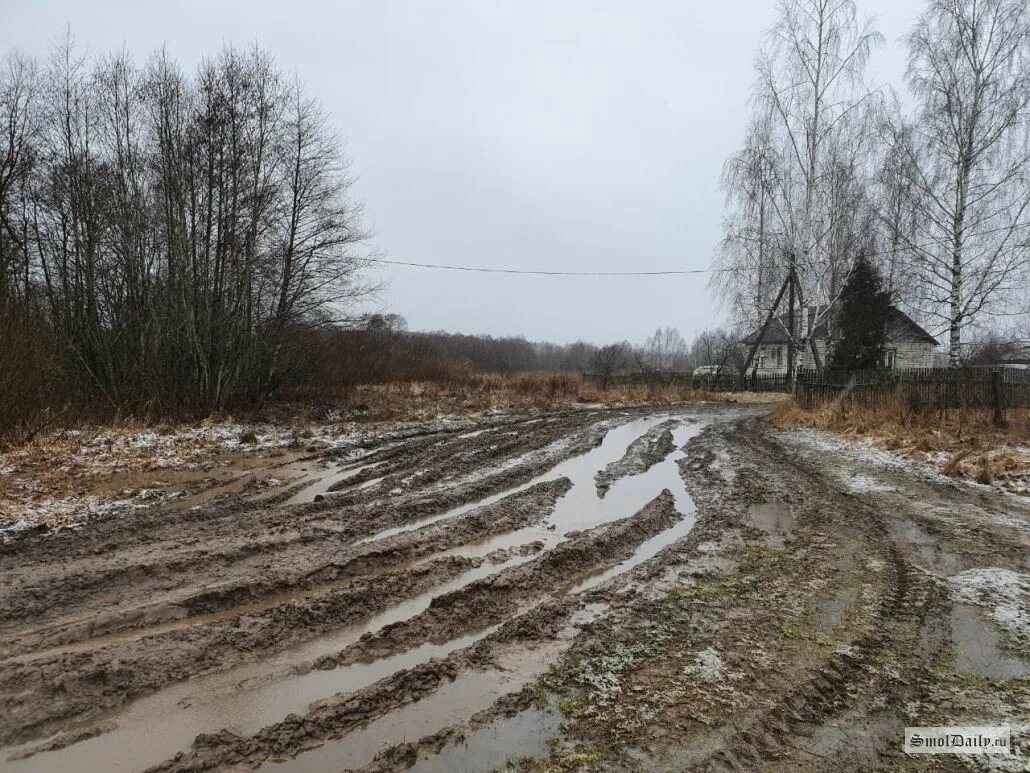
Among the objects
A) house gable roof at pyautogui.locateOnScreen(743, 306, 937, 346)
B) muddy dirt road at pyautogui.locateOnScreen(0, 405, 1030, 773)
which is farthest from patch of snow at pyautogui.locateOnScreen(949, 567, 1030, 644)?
house gable roof at pyautogui.locateOnScreen(743, 306, 937, 346)

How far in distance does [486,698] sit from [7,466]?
360 inches

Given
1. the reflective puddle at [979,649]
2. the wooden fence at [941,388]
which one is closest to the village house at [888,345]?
the wooden fence at [941,388]

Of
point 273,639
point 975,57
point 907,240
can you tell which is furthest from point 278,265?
point 975,57

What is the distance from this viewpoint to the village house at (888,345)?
90.6ft

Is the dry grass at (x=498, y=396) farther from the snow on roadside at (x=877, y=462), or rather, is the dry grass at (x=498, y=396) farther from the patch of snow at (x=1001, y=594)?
the patch of snow at (x=1001, y=594)

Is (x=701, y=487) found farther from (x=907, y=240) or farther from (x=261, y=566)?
(x=907, y=240)

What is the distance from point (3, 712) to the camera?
2.87 metres

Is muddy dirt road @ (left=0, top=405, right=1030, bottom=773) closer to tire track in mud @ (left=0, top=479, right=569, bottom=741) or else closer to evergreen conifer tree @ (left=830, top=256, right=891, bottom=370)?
tire track in mud @ (left=0, top=479, right=569, bottom=741)

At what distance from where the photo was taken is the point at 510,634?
380 centimetres

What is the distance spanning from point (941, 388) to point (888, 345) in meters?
24.7

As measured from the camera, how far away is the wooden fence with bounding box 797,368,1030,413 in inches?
537

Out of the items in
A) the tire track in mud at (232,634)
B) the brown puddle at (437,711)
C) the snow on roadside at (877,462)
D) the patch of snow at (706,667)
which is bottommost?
the brown puddle at (437,711)

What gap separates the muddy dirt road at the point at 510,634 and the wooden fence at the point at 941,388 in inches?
313

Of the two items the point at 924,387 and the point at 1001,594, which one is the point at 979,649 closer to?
the point at 1001,594
